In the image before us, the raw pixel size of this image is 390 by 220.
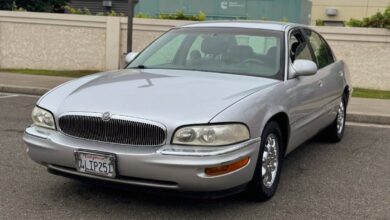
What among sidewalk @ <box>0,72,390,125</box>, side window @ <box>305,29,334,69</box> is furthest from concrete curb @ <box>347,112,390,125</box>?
side window @ <box>305,29,334,69</box>

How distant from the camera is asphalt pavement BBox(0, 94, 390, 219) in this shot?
423 centimetres

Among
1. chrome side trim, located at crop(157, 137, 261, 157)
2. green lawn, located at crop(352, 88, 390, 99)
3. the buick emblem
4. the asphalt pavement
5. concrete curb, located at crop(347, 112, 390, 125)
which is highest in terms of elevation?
the buick emblem

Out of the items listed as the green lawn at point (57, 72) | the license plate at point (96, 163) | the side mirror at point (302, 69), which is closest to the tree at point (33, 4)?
the green lawn at point (57, 72)

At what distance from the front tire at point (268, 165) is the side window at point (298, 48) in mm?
1047

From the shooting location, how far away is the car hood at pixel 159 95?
3906 mm

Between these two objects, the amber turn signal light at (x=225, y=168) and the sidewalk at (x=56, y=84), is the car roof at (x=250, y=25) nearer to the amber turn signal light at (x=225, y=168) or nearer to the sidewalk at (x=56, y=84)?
the amber turn signal light at (x=225, y=168)

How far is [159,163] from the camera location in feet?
12.3

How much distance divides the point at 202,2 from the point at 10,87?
9.54 m

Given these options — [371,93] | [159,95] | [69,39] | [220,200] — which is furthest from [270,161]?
[69,39]

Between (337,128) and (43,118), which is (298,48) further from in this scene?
(43,118)

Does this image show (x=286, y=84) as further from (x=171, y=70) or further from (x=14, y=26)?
(x=14, y=26)

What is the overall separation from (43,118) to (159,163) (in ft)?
3.78

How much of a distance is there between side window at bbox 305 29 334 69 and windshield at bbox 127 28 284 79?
98 cm

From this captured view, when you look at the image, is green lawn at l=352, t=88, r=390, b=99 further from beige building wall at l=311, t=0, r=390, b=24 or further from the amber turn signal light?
beige building wall at l=311, t=0, r=390, b=24
